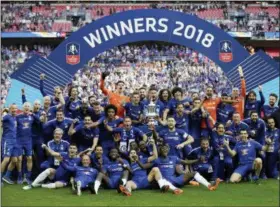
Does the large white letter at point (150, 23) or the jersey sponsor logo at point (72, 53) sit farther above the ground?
the large white letter at point (150, 23)

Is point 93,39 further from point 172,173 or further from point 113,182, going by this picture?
point 172,173

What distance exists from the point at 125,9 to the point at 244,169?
1252 inches

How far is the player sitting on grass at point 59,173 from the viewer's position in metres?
9.24

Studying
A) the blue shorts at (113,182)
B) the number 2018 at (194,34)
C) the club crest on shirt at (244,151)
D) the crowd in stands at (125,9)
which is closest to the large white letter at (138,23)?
the number 2018 at (194,34)

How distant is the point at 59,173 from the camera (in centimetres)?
941

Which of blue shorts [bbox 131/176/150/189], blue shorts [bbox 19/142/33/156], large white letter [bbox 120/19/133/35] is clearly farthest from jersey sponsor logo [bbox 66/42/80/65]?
blue shorts [bbox 131/176/150/189]

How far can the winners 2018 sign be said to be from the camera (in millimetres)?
11602

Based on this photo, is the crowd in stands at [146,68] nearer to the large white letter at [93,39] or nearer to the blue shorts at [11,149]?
the large white letter at [93,39]

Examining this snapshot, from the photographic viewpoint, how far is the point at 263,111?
10711 mm

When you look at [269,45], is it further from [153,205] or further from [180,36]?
[153,205]

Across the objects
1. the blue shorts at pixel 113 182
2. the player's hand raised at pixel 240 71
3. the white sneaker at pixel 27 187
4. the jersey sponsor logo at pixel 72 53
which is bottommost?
the white sneaker at pixel 27 187

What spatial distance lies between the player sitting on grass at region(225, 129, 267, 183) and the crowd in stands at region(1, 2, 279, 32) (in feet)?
96.5

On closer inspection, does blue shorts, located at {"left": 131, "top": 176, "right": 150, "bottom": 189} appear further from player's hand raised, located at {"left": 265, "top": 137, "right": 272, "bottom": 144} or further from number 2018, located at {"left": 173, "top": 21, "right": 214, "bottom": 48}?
number 2018, located at {"left": 173, "top": 21, "right": 214, "bottom": 48}

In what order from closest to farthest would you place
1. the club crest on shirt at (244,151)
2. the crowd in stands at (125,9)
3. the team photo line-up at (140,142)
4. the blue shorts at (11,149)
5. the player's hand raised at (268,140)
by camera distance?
the team photo line-up at (140,142), the blue shorts at (11,149), the club crest on shirt at (244,151), the player's hand raised at (268,140), the crowd in stands at (125,9)
